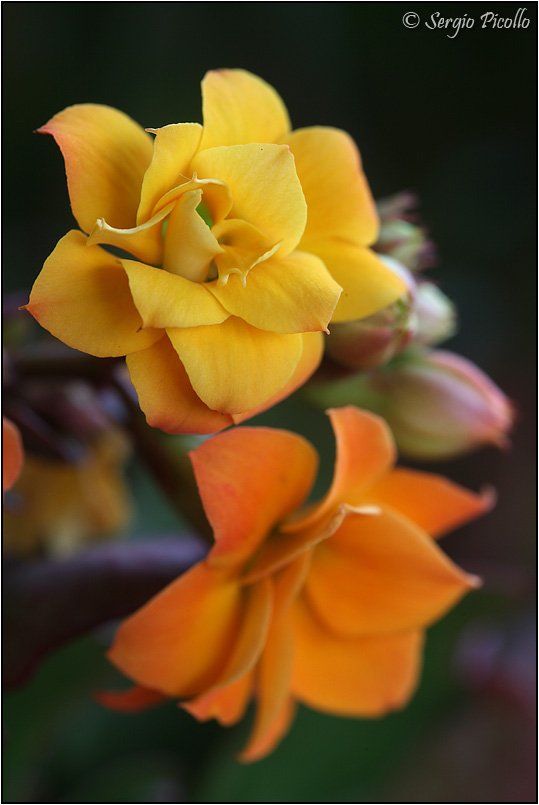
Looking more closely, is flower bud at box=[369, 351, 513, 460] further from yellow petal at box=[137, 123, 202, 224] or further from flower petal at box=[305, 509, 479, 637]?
yellow petal at box=[137, 123, 202, 224]

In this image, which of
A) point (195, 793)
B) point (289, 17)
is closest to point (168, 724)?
point (195, 793)

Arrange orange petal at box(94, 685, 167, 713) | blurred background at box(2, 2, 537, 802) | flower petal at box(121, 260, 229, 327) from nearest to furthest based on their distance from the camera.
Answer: flower petal at box(121, 260, 229, 327), orange petal at box(94, 685, 167, 713), blurred background at box(2, 2, 537, 802)

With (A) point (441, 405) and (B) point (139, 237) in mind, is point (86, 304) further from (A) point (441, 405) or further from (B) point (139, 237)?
(A) point (441, 405)

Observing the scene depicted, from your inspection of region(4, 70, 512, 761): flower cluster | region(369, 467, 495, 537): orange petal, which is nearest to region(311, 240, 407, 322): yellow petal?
region(4, 70, 512, 761): flower cluster

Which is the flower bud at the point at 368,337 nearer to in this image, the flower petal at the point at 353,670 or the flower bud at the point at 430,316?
the flower bud at the point at 430,316

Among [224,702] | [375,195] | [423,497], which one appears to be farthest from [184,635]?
[375,195]

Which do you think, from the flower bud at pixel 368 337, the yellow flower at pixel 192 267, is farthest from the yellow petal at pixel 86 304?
the flower bud at pixel 368 337
